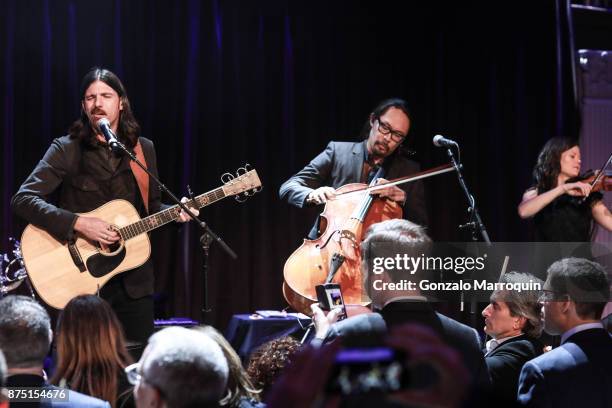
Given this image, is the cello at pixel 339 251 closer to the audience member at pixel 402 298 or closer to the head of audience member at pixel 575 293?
the head of audience member at pixel 575 293

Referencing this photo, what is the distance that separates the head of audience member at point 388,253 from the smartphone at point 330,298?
782mm

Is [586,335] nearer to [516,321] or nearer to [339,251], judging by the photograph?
[516,321]

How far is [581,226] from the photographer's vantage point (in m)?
5.43

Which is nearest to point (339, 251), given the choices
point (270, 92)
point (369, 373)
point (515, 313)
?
point (515, 313)

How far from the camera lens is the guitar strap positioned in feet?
15.0

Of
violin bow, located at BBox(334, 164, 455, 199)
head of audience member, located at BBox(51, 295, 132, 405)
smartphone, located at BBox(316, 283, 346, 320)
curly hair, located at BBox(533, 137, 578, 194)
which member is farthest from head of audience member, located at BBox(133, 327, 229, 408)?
curly hair, located at BBox(533, 137, 578, 194)

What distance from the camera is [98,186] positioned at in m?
4.49

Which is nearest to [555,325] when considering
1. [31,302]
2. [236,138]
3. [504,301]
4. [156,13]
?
[504,301]

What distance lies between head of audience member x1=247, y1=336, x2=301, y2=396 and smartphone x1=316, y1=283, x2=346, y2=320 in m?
0.50

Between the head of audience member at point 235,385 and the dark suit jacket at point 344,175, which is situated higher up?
the dark suit jacket at point 344,175

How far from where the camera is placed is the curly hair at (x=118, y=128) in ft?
14.8

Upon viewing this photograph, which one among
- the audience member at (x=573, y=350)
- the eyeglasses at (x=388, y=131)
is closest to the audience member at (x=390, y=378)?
the audience member at (x=573, y=350)

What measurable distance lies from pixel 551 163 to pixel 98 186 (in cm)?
317

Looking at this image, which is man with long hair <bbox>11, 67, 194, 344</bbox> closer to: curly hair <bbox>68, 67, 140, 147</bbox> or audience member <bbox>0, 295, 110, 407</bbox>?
curly hair <bbox>68, 67, 140, 147</bbox>
